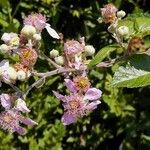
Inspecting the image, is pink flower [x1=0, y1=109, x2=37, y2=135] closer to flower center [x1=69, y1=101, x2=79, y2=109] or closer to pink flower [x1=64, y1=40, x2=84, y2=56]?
flower center [x1=69, y1=101, x2=79, y2=109]

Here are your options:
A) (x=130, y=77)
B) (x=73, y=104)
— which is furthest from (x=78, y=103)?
(x=130, y=77)

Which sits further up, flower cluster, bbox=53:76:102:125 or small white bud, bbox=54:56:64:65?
small white bud, bbox=54:56:64:65

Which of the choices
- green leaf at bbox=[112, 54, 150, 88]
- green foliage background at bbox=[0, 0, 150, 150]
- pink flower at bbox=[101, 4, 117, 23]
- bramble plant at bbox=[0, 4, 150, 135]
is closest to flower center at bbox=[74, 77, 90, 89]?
bramble plant at bbox=[0, 4, 150, 135]

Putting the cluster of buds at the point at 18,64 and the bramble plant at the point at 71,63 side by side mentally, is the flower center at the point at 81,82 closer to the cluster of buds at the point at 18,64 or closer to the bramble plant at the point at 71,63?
the bramble plant at the point at 71,63

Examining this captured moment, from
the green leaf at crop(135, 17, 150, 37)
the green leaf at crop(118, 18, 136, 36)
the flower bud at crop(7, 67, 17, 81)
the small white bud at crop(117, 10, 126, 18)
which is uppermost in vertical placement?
the green leaf at crop(135, 17, 150, 37)

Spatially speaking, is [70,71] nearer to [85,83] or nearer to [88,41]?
[85,83]

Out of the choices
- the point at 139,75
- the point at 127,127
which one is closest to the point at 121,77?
the point at 139,75

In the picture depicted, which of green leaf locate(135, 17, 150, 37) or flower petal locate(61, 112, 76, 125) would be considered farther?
flower petal locate(61, 112, 76, 125)
